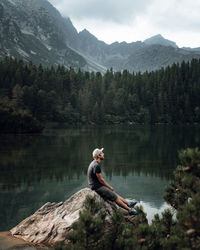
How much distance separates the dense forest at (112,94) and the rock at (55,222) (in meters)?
102

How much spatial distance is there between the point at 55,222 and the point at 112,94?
146472 millimetres

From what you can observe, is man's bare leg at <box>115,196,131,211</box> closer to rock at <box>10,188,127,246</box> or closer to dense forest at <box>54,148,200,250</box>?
rock at <box>10,188,127,246</box>

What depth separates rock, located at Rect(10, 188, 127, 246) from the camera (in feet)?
32.0

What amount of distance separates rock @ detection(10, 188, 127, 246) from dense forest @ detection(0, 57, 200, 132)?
10243cm

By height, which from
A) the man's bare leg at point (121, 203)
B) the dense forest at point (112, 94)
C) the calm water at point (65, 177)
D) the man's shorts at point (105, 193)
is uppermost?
the dense forest at point (112, 94)

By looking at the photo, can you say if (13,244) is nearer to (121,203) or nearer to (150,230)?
(121,203)

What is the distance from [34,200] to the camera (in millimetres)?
16391

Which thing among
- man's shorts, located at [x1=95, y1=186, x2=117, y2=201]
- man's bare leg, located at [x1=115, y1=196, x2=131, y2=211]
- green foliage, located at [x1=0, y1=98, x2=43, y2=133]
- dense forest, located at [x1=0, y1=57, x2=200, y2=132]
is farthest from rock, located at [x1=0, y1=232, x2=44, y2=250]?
dense forest, located at [x1=0, y1=57, x2=200, y2=132]

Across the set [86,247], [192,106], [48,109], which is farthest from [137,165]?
[192,106]

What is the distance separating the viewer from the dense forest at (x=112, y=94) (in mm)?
121438

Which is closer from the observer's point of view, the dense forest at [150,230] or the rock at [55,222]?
the dense forest at [150,230]

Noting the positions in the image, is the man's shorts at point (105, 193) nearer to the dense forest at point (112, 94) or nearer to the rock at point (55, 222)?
the rock at point (55, 222)

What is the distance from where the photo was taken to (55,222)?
1032 centimetres

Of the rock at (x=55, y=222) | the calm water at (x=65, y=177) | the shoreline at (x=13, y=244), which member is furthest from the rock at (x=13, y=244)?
the calm water at (x=65, y=177)
